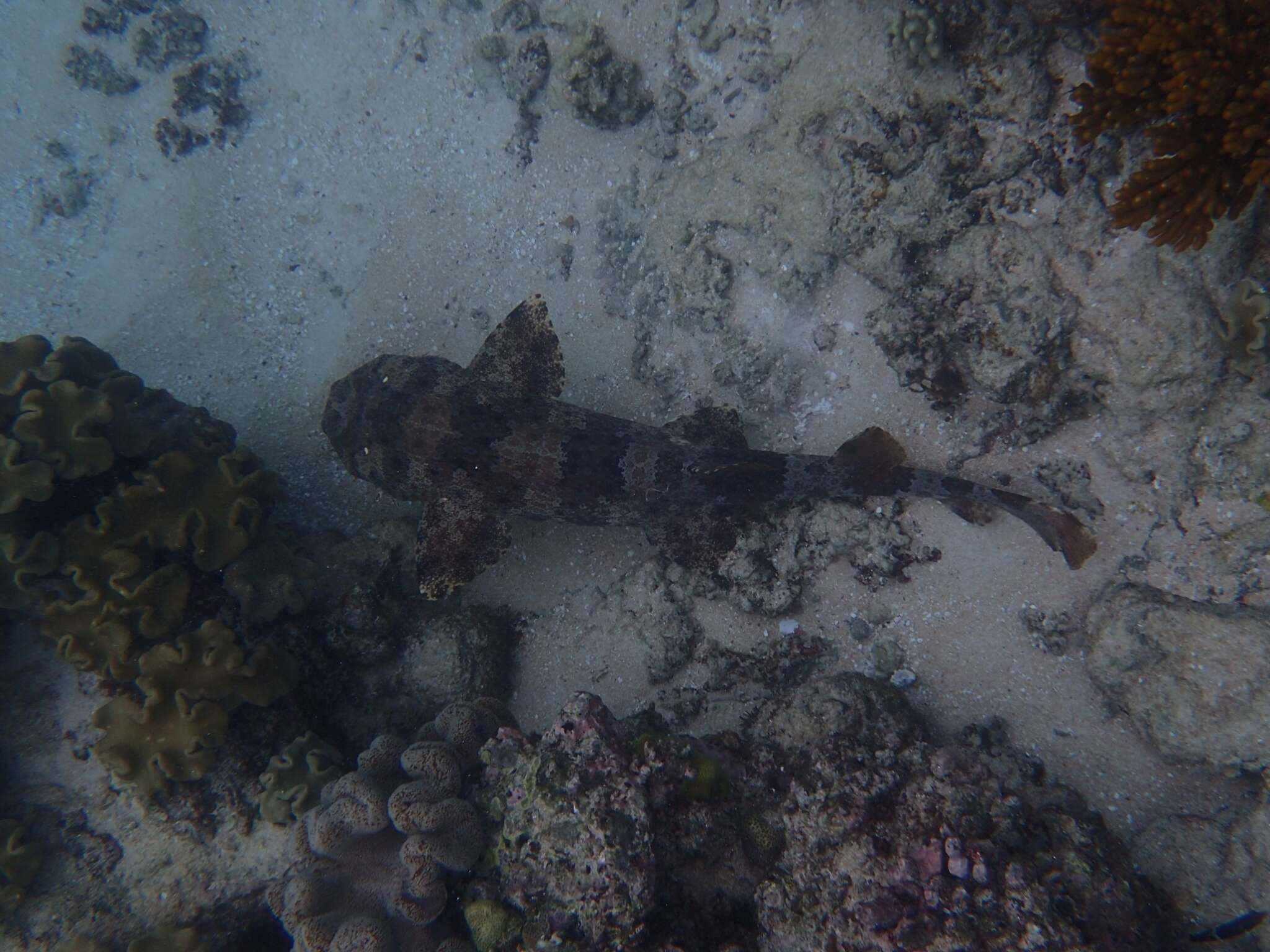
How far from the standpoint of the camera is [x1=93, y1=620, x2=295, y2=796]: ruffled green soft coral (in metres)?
5.25

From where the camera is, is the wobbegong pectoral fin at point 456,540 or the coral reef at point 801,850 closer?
the coral reef at point 801,850

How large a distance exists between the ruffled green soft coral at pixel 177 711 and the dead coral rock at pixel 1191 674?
7148 mm

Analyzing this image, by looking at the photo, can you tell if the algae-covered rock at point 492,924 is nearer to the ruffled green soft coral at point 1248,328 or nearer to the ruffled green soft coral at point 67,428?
the ruffled green soft coral at point 67,428

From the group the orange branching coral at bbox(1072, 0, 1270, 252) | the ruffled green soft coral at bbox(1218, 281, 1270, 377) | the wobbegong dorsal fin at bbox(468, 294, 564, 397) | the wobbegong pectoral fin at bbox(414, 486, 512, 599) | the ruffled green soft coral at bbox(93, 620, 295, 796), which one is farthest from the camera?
the wobbegong dorsal fin at bbox(468, 294, 564, 397)

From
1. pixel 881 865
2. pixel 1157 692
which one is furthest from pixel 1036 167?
pixel 881 865

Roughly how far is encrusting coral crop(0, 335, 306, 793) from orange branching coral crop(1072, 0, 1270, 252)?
7.82 meters

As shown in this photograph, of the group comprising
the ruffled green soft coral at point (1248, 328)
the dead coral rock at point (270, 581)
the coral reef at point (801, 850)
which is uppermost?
the ruffled green soft coral at point (1248, 328)

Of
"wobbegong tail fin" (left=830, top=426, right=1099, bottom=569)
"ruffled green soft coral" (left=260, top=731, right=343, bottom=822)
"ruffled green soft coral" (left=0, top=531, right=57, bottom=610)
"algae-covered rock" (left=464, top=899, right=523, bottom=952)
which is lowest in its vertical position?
"ruffled green soft coral" (left=260, top=731, right=343, bottom=822)

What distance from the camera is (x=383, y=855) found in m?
4.58

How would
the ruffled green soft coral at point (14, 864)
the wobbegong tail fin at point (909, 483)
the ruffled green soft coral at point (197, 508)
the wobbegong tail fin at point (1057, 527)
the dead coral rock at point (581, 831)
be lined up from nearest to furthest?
the dead coral rock at point (581, 831)
the ruffled green soft coral at point (14, 864)
the wobbegong tail fin at point (1057, 527)
the wobbegong tail fin at point (909, 483)
the ruffled green soft coral at point (197, 508)

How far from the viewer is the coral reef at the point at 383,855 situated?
167 inches

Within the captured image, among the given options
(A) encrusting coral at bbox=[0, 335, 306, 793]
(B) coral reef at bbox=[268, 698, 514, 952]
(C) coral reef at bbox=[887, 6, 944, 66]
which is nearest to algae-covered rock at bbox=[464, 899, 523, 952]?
(B) coral reef at bbox=[268, 698, 514, 952]

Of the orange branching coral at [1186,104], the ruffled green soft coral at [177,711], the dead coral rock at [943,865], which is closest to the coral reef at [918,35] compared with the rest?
the orange branching coral at [1186,104]

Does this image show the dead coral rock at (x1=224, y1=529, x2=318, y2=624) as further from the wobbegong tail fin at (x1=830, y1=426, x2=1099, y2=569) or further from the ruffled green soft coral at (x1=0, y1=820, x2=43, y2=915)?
the wobbegong tail fin at (x1=830, y1=426, x2=1099, y2=569)
